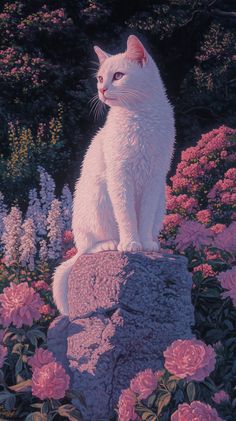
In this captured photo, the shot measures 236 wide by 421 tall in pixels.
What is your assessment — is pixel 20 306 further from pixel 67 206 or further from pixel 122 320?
pixel 67 206

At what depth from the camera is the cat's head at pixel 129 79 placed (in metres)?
3.87

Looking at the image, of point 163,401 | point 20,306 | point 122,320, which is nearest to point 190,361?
point 163,401

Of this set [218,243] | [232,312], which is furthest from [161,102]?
[232,312]

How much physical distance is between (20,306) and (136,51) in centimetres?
178

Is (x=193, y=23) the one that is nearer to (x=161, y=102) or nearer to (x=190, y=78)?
(x=190, y=78)

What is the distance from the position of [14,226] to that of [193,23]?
6.52 metres

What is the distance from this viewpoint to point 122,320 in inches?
146

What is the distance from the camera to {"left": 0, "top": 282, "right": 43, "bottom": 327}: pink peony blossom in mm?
3834

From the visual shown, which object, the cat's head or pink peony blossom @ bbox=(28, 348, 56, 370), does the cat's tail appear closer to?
pink peony blossom @ bbox=(28, 348, 56, 370)

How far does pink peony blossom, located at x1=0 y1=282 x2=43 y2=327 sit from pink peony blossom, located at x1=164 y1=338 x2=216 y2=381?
1018mm

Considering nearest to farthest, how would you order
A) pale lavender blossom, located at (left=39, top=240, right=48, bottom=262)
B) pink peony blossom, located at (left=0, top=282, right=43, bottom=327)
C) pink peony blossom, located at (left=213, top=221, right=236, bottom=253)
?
pink peony blossom, located at (left=0, top=282, right=43, bottom=327), pink peony blossom, located at (left=213, top=221, right=236, bottom=253), pale lavender blossom, located at (left=39, top=240, right=48, bottom=262)

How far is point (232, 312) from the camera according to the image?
411cm

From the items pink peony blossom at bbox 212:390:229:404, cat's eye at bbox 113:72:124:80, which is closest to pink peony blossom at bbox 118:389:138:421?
pink peony blossom at bbox 212:390:229:404

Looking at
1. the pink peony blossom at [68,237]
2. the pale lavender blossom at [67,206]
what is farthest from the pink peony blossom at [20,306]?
the pale lavender blossom at [67,206]
